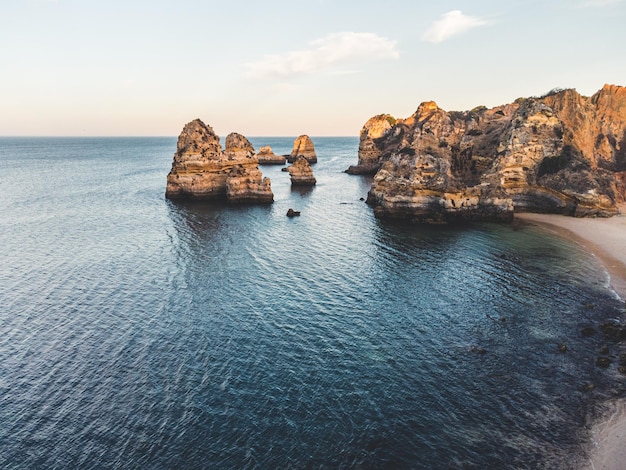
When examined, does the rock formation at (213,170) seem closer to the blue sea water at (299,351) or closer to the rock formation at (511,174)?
the blue sea water at (299,351)

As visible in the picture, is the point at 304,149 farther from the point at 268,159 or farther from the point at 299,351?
the point at 299,351

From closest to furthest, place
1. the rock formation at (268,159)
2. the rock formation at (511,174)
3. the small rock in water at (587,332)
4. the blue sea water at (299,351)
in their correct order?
the blue sea water at (299,351) < the small rock in water at (587,332) < the rock formation at (511,174) < the rock formation at (268,159)

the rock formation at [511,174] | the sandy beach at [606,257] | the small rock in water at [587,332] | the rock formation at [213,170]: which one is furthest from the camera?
the rock formation at [213,170]

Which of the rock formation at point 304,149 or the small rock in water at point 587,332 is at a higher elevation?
the rock formation at point 304,149

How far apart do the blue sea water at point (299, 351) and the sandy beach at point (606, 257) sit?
38.5 inches

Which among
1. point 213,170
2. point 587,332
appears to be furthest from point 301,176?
point 587,332

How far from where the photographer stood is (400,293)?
41.4m

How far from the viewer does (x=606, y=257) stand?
51.0 m

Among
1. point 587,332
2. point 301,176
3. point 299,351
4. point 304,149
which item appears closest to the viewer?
point 299,351

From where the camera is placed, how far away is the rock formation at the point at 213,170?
85.2 metres

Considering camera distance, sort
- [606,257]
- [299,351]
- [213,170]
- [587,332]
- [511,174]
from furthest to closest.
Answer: [213,170] < [511,174] < [606,257] < [587,332] < [299,351]

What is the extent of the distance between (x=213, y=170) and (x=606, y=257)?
7402 centimetres

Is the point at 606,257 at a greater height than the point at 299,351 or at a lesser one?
greater

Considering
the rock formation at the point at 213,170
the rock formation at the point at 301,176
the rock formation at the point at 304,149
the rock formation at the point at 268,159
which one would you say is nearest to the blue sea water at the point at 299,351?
the rock formation at the point at 213,170
